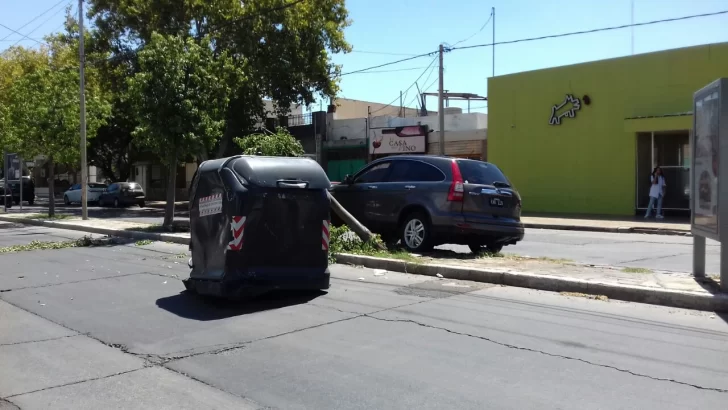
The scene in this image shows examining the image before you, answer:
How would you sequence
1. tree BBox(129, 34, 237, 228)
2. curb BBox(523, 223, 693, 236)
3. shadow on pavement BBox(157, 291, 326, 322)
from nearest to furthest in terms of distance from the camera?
shadow on pavement BBox(157, 291, 326, 322)
tree BBox(129, 34, 237, 228)
curb BBox(523, 223, 693, 236)

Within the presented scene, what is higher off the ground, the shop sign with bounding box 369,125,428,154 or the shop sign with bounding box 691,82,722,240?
the shop sign with bounding box 369,125,428,154

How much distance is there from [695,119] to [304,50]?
24.3 metres

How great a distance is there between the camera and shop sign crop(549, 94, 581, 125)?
2419 centimetres

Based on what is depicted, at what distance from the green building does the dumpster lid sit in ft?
53.5

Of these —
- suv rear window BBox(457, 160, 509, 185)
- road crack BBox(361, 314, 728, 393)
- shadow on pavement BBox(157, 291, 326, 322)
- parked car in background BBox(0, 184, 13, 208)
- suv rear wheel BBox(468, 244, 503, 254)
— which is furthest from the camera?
parked car in background BBox(0, 184, 13, 208)

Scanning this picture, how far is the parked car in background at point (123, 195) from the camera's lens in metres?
35.7

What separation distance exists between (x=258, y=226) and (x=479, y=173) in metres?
4.72

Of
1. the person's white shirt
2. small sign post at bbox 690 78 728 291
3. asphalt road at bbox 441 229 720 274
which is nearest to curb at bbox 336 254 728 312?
small sign post at bbox 690 78 728 291

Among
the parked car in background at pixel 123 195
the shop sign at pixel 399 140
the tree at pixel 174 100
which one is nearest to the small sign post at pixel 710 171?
the tree at pixel 174 100

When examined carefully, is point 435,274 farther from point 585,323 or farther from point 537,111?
point 537,111

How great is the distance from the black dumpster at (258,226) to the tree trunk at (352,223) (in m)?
3.29

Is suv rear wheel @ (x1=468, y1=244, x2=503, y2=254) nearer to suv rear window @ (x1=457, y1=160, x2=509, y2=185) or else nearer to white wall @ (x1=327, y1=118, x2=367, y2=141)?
suv rear window @ (x1=457, y1=160, x2=509, y2=185)

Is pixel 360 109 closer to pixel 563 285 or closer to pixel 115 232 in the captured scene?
pixel 115 232

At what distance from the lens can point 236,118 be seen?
104 ft
